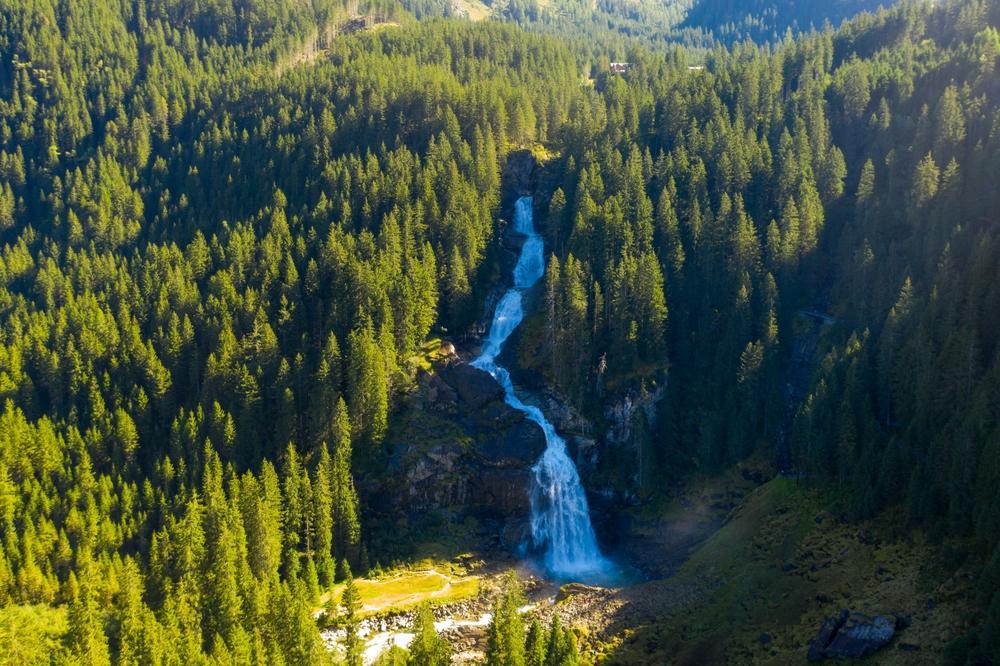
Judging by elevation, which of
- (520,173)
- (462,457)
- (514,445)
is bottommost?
(462,457)

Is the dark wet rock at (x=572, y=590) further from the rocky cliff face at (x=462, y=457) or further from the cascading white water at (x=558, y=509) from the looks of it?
the rocky cliff face at (x=462, y=457)

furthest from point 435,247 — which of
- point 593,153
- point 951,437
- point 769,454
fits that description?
point 951,437

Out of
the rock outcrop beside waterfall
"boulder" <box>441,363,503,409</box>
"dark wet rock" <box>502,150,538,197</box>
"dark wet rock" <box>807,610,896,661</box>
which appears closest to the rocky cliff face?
the rock outcrop beside waterfall

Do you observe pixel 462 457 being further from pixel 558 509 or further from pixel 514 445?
pixel 558 509

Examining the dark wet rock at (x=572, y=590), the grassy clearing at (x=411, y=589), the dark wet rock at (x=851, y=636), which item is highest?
the dark wet rock at (x=851, y=636)

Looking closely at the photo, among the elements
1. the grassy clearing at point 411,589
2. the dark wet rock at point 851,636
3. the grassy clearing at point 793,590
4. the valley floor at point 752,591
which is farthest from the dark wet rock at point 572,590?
the dark wet rock at point 851,636

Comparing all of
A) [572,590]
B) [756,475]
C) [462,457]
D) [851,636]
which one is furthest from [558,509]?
[851,636]

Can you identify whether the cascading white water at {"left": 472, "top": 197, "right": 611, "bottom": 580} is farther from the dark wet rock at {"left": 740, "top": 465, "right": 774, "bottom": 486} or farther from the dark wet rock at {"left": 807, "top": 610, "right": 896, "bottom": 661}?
the dark wet rock at {"left": 807, "top": 610, "right": 896, "bottom": 661}
